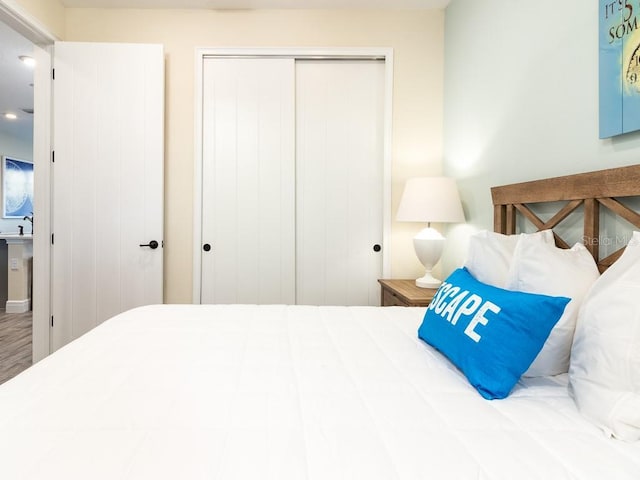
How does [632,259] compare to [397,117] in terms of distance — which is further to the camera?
[397,117]

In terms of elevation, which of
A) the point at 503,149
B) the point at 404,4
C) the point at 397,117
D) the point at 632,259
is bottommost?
the point at 632,259

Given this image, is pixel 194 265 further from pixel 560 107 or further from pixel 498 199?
pixel 560 107

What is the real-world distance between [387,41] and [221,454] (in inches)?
115

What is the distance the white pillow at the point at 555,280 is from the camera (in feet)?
3.26

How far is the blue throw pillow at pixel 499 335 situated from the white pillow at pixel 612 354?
0.09 m

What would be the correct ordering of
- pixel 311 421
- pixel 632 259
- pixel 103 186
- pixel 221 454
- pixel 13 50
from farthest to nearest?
pixel 13 50, pixel 103 186, pixel 632 259, pixel 311 421, pixel 221 454

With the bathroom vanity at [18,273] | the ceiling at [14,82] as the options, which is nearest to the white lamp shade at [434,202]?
the ceiling at [14,82]

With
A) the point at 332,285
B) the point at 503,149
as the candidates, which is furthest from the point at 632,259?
the point at 332,285

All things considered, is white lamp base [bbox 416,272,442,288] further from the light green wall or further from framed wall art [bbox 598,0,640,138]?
framed wall art [bbox 598,0,640,138]

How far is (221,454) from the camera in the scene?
0.65m

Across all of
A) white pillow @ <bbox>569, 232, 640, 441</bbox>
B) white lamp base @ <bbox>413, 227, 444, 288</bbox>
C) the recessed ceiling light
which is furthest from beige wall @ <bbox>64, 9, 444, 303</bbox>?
white pillow @ <bbox>569, 232, 640, 441</bbox>

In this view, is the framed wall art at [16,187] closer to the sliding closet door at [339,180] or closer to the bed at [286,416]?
the sliding closet door at [339,180]

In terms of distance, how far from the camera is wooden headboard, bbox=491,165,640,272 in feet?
3.69

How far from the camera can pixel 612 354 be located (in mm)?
797
